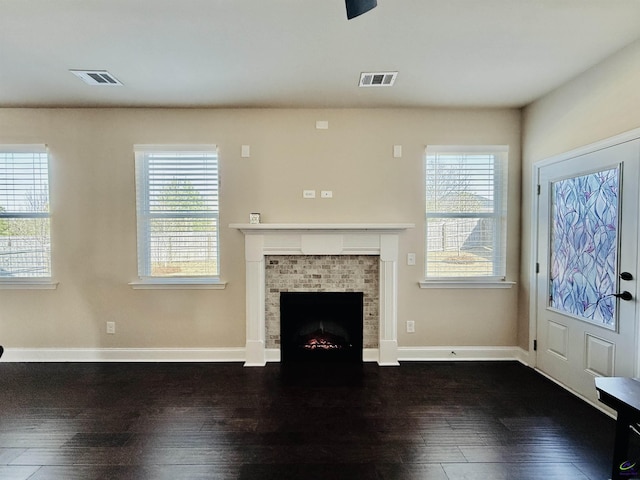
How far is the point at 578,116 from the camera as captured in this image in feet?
8.64

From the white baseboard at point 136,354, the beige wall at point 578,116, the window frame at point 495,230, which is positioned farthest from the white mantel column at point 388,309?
the white baseboard at point 136,354

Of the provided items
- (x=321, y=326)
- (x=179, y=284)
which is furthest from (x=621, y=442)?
(x=179, y=284)

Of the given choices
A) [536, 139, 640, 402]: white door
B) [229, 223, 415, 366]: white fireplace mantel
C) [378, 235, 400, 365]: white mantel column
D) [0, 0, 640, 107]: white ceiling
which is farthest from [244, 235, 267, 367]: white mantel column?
[536, 139, 640, 402]: white door

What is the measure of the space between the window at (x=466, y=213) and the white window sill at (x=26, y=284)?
13.4ft

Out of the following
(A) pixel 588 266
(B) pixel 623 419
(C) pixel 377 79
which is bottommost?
(B) pixel 623 419

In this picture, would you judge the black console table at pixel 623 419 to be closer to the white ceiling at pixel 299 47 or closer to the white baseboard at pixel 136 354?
the white ceiling at pixel 299 47

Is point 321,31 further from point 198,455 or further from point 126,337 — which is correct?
point 126,337

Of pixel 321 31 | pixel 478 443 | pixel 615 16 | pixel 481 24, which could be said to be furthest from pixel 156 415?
pixel 615 16

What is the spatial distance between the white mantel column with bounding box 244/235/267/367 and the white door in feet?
9.23

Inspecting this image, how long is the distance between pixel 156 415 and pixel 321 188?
248 centimetres

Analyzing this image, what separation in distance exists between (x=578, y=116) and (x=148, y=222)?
13.8 feet

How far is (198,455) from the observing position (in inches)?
76.8

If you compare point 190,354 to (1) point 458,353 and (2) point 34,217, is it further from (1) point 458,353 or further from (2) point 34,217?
(1) point 458,353

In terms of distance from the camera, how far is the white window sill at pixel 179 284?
3.33 metres
